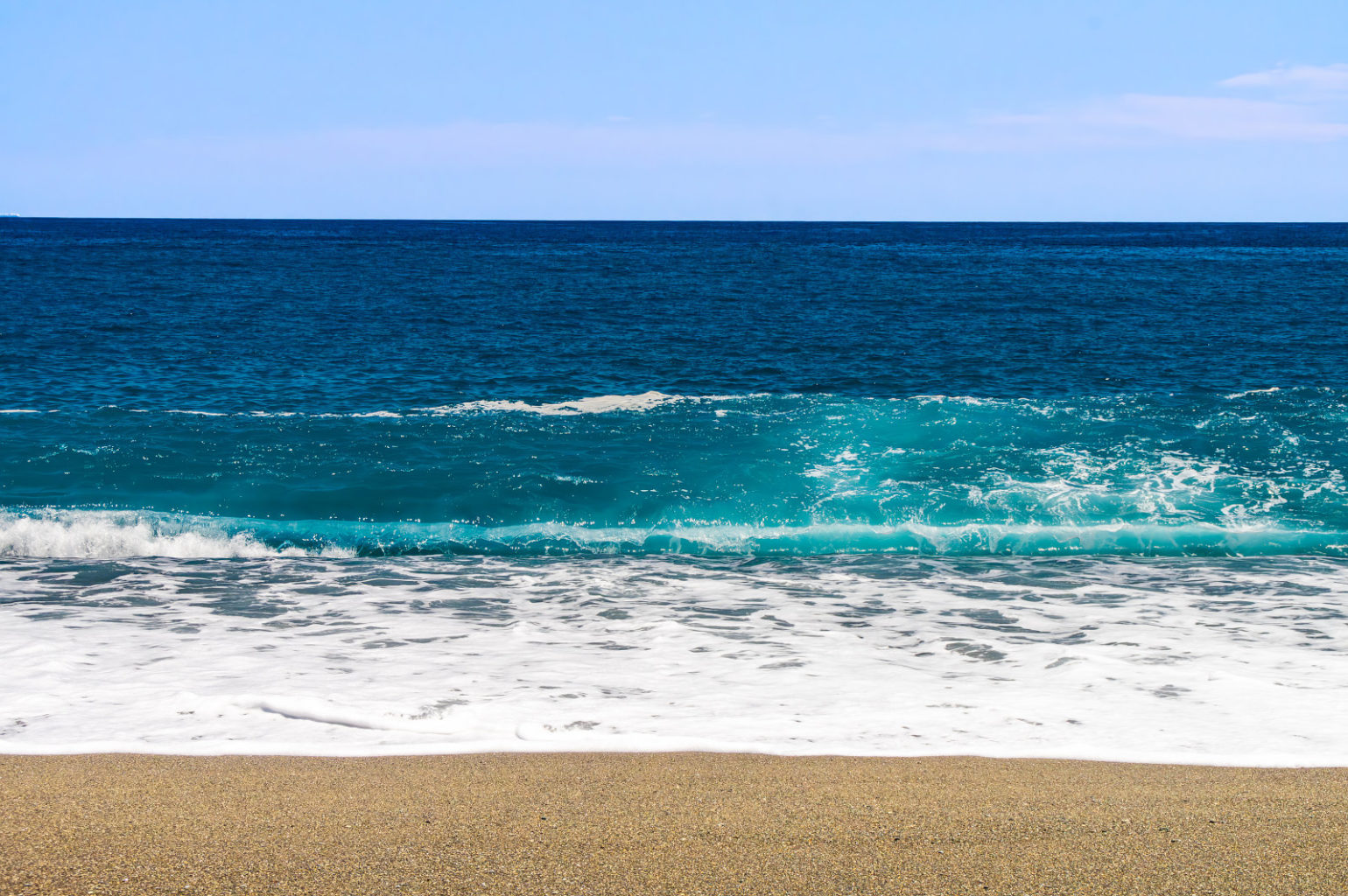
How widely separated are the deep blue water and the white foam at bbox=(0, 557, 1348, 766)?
1.66 m

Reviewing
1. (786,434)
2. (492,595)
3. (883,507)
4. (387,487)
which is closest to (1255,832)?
(492,595)

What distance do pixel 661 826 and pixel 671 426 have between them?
13087mm

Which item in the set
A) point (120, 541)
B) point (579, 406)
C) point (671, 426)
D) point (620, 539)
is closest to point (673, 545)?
point (620, 539)

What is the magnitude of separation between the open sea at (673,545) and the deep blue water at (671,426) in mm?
104

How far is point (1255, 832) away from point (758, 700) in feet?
8.81

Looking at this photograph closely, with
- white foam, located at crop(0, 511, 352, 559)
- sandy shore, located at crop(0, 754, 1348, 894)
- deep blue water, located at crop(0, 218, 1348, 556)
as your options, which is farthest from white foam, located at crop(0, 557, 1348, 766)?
deep blue water, located at crop(0, 218, 1348, 556)

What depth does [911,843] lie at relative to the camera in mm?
4016

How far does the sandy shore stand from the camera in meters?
3.72

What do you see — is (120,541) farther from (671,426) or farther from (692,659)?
(671,426)

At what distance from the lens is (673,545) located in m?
11.6

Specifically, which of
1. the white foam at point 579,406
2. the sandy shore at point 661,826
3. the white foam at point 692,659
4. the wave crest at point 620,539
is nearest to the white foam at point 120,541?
the wave crest at point 620,539

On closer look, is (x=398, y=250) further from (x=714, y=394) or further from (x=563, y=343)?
(x=714, y=394)

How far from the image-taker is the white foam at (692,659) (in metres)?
5.30

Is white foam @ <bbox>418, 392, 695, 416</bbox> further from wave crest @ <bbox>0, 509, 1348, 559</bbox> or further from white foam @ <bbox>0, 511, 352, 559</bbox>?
white foam @ <bbox>0, 511, 352, 559</bbox>
